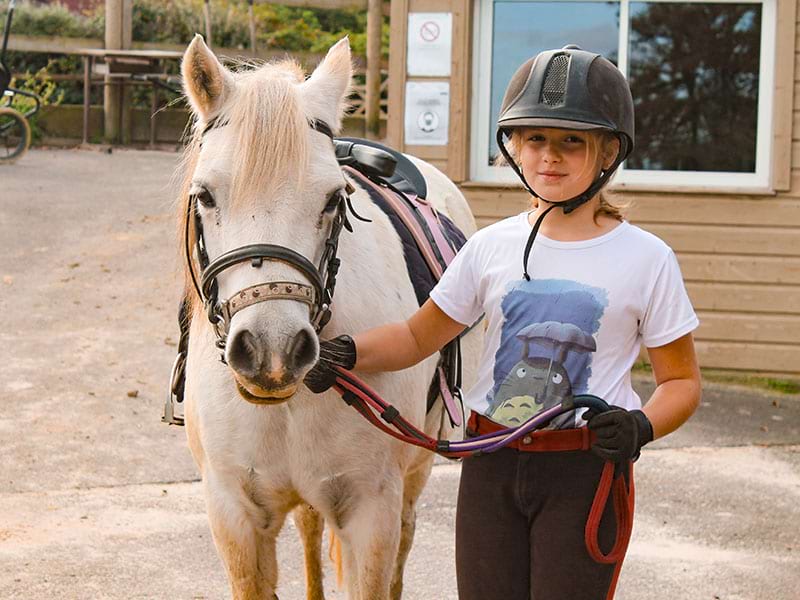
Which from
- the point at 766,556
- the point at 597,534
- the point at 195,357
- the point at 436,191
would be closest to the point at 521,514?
the point at 597,534

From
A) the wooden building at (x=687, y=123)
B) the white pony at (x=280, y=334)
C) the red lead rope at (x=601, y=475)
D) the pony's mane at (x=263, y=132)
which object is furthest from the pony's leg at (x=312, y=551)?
the wooden building at (x=687, y=123)

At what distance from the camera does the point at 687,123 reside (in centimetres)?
744

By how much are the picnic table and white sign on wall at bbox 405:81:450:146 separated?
5698 mm

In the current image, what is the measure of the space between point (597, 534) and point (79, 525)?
290cm

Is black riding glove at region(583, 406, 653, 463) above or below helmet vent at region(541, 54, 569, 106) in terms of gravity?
below

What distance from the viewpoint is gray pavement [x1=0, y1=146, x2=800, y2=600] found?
4.13 m

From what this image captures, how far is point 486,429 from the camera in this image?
2.37 metres

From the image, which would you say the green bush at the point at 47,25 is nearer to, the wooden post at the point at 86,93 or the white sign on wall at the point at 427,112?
the wooden post at the point at 86,93

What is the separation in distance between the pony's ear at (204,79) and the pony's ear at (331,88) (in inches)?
7.2

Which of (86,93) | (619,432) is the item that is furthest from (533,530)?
(86,93)

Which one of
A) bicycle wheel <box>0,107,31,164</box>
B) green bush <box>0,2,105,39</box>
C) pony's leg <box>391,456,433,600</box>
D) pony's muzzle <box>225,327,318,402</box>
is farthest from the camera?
green bush <box>0,2,105,39</box>

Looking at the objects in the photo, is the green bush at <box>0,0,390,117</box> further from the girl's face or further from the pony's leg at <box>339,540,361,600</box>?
the girl's face

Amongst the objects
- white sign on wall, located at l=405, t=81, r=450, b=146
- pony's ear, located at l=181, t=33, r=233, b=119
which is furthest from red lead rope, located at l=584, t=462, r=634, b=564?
white sign on wall, located at l=405, t=81, r=450, b=146

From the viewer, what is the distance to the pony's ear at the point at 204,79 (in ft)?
7.76
